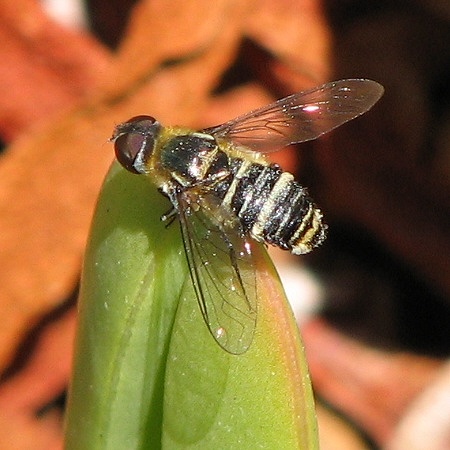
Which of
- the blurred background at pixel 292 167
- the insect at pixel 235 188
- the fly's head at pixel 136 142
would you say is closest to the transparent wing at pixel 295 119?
the insect at pixel 235 188

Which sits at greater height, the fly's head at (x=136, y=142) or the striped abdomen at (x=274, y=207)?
the fly's head at (x=136, y=142)

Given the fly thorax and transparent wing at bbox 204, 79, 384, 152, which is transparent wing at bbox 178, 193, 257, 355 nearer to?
the fly thorax

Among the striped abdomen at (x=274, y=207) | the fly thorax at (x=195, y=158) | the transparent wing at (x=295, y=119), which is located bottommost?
the striped abdomen at (x=274, y=207)

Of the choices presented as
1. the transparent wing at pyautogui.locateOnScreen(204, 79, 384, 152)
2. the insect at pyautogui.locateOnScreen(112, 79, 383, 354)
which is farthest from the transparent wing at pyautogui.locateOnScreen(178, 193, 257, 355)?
the transparent wing at pyautogui.locateOnScreen(204, 79, 384, 152)

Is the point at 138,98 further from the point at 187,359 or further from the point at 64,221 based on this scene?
the point at 187,359

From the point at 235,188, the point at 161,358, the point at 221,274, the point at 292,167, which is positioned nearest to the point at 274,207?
the point at 235,188

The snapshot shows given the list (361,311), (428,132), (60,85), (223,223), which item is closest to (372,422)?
(361,311)

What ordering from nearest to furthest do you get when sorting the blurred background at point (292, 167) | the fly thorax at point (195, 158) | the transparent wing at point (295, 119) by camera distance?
the fly thorax at point (195, 158), the transparent wing at point (295, 119), the blurred background at point (292, 167)

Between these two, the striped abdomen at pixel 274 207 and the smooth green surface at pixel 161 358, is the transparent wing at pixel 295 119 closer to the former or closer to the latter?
the striped abdomen at pixel 274 207
